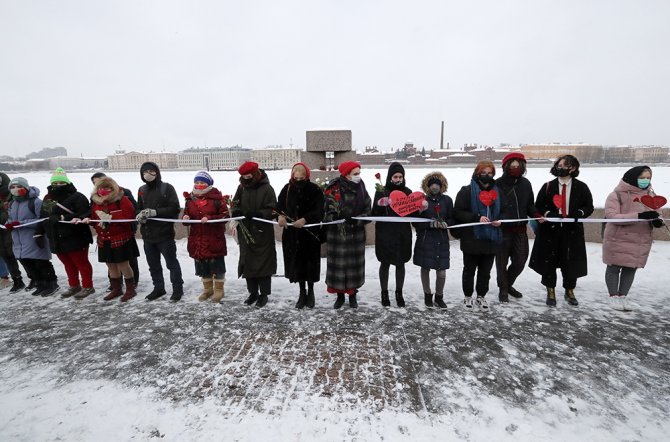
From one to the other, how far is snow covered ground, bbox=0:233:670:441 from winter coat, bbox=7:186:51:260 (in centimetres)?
80

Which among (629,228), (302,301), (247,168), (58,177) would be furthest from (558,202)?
(58,177)

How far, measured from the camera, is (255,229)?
15.2 ft

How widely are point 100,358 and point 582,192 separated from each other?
583 cm

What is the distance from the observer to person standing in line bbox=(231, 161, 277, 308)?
4.61 m

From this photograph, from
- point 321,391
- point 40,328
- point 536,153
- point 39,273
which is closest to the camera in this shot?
point 321,391

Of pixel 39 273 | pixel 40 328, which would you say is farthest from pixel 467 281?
pixel 39 273

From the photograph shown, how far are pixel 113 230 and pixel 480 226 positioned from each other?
4.96 meters

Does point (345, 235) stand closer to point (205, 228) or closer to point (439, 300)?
point (439, 300)

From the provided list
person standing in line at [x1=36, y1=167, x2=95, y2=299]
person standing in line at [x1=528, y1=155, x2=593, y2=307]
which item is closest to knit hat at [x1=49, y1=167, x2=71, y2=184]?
person standing in line at [x1=36, y1=167, x2=95, y2=299]

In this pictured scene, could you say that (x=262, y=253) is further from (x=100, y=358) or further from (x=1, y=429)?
(x=1, y=429)

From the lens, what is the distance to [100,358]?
3451 mm

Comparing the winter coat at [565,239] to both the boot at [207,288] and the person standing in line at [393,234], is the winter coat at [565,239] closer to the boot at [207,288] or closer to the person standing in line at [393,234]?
the person standing in line at [393,234]

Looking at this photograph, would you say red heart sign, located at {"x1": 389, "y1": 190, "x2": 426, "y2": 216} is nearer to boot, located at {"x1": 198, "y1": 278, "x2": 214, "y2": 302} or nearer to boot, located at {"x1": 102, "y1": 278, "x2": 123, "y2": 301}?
boot, located at {"x1": 198, "y1": 278, "x2": 214, "y2": 302}

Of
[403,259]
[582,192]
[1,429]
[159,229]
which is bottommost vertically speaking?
[1,429]
